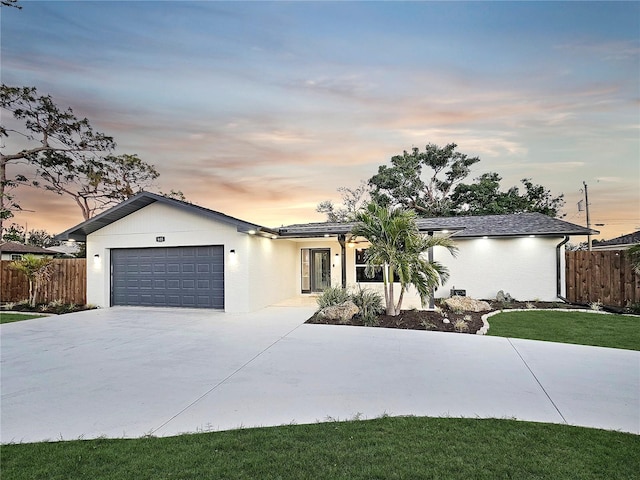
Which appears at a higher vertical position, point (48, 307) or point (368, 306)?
point (368, 306)

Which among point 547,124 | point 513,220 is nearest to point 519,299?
point 513,220

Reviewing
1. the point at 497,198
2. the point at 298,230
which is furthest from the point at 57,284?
the point at 497,198

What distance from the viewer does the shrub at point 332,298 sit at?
977 cm

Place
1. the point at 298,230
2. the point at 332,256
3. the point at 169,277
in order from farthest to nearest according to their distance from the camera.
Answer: the point at 332,256, the point at 298,230, the point at 169,277

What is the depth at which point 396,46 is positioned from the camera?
372 inches

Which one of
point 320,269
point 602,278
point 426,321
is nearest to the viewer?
point 426,321

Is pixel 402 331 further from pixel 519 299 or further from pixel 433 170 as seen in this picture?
pixel 433 170

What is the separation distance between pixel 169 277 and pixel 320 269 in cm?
610

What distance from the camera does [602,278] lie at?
10906 millimetres

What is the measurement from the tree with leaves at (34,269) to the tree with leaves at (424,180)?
20.2 meters

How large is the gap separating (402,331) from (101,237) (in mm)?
10761

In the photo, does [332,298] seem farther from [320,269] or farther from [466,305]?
[320,269]

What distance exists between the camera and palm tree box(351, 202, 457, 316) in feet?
28.1

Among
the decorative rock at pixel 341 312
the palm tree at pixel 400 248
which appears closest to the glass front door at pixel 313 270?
the decorative rock at pixel 341 312
